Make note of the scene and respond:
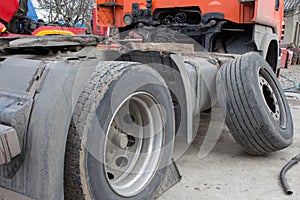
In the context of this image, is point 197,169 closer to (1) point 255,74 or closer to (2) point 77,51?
(1) point 255,74

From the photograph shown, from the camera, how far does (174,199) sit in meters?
2.39

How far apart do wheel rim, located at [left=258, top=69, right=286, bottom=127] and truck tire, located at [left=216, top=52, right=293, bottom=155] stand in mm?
138

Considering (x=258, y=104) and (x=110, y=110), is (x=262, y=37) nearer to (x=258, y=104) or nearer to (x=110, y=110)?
(x=258, y=104)

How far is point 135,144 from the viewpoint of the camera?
2.28m

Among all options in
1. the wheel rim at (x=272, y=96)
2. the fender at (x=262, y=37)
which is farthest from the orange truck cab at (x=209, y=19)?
the wheel rim at (x=272, y=96)

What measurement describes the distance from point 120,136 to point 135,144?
0.61 ft

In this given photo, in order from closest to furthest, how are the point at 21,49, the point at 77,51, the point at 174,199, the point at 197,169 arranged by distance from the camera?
the point at 21,49
the point at 77,51
the point at 174,199
the point at 197,169

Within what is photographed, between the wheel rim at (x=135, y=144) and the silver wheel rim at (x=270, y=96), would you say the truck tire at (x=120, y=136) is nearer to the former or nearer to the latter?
the wheel rim at (x=135, y=144)

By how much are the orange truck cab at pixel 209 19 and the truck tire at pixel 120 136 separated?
232 cm

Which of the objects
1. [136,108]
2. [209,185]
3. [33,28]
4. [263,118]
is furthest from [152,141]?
[33,28]

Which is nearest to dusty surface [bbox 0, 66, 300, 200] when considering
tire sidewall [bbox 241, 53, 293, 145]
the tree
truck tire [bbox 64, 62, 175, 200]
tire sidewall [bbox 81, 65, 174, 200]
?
tire sidewall [bbox 241, 53, 293, 145]

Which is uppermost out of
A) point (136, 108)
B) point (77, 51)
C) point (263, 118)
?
point (77, 51)

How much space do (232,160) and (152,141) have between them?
1.23 meters

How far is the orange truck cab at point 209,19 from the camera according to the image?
4168mm
